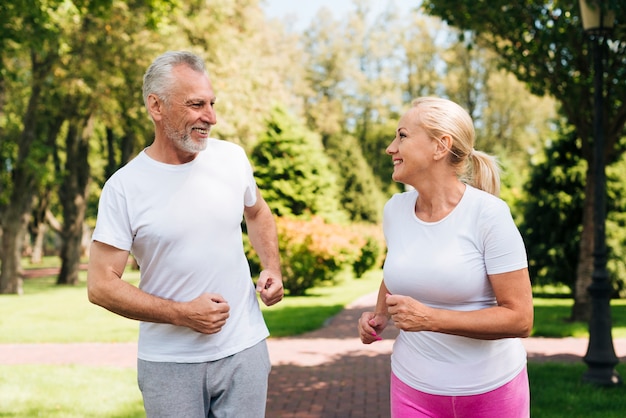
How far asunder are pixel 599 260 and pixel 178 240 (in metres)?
6.43

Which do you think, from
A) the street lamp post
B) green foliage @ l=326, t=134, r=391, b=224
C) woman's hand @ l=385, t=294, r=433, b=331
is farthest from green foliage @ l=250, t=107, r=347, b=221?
woman's hand @ l=385, t=294, r=433, b=331

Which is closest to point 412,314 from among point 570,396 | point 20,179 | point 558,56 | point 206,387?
point 206,387

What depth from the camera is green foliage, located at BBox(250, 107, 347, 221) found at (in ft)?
80.5

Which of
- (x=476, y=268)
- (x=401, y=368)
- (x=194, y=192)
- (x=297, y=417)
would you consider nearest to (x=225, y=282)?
(x=194, y=192)

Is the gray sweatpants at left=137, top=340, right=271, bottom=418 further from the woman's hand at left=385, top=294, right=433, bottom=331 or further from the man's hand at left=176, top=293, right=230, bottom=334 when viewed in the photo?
the woman's hand at left=385, top=294, right=433, bottom=331

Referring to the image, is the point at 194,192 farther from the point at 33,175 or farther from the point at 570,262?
the point at 33,175

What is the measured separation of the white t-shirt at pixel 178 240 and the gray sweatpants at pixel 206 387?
0.04 metres

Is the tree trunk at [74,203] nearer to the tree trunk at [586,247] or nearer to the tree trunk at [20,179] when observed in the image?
the tree trunk at [20,179]

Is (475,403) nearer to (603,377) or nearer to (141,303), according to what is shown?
(141,303)

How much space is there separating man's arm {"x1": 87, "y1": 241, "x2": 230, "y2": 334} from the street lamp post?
20.7 feet

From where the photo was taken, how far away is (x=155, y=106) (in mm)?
3047

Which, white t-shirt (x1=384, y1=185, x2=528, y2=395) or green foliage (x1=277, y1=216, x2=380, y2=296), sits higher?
Result: white t-shirt (x1=384, y1=185, x2=528, y2=395)

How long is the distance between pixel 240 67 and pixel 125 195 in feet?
73.6

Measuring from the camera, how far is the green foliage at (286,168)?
2453 centimetres
